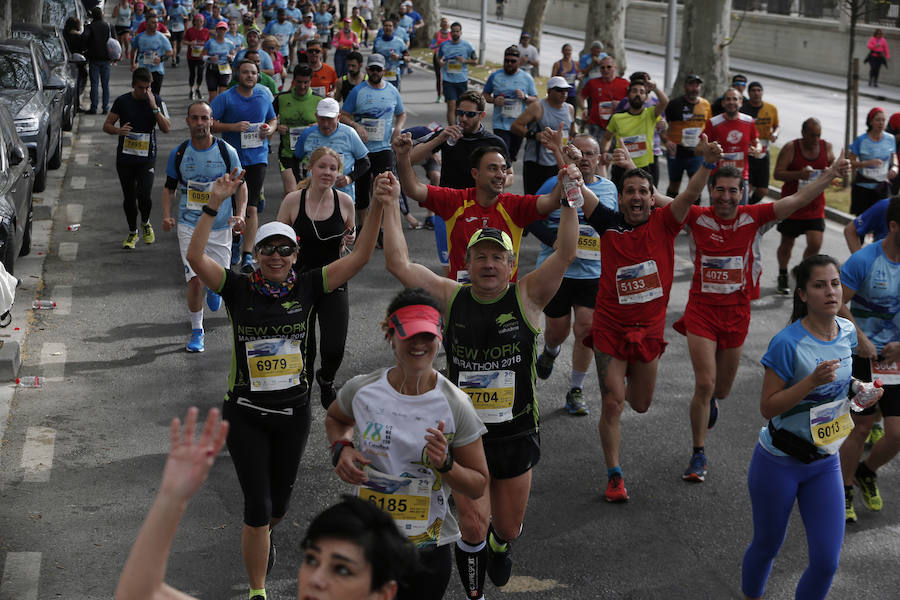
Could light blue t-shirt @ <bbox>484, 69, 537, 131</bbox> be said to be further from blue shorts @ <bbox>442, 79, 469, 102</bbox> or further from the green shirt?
blue shorts @ <bbox>442, 79, 469, 102</bbox>

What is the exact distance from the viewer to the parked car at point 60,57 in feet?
65.5

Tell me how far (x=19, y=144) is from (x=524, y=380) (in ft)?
29.3

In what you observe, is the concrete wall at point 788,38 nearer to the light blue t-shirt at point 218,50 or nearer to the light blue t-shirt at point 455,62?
the light blue t-shirt at point 455,62

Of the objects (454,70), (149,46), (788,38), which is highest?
(788,38)

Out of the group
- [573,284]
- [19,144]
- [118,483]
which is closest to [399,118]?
[19,144]

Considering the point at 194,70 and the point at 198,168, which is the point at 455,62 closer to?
the point at 194,70

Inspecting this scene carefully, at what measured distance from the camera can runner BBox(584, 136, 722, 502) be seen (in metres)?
7.19

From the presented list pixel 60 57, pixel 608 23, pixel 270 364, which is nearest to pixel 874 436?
pixel 270 364

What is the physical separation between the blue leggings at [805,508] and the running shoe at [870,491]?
186cm

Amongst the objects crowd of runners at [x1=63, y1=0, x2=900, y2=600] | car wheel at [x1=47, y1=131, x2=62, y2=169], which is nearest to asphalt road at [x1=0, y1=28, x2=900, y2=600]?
crowd of runners at [x1=63, y1=0, x2=900, y2=600]

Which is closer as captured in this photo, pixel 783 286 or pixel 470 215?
pixel 470 215

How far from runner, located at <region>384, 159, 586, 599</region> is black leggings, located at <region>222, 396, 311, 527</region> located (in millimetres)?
812

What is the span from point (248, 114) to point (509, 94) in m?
4.13

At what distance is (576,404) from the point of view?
342 inches
